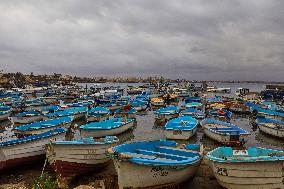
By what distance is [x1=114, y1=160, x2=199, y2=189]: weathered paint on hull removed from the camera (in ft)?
39.9

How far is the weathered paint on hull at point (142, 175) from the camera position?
1217 cm

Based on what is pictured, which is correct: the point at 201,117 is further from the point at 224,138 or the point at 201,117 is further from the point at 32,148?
the point at 32,148

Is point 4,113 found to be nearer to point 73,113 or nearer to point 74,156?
point 73,113

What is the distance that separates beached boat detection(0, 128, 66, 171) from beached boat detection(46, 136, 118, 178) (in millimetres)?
2350

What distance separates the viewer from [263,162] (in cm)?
1168

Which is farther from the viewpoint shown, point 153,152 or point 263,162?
point 153,152

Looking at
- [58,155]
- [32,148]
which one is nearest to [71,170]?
[58,155]

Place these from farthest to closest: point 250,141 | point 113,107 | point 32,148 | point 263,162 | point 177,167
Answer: point 113,107, point 250,141, point 32,148, point 177,167, point 263,162

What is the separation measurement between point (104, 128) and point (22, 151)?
9197 millimetres

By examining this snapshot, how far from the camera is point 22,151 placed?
16.7m

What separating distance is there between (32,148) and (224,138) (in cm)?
1413

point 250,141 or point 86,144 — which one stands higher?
point 86,144

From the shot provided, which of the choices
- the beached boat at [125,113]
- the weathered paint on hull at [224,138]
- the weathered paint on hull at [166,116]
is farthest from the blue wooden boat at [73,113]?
the weathered paint on hull at [224,138]

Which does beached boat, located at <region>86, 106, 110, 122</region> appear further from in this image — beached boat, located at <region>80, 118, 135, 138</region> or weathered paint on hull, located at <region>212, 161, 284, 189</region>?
weathered paint on hull, located at <region>212, 161, 284, 189</region>
